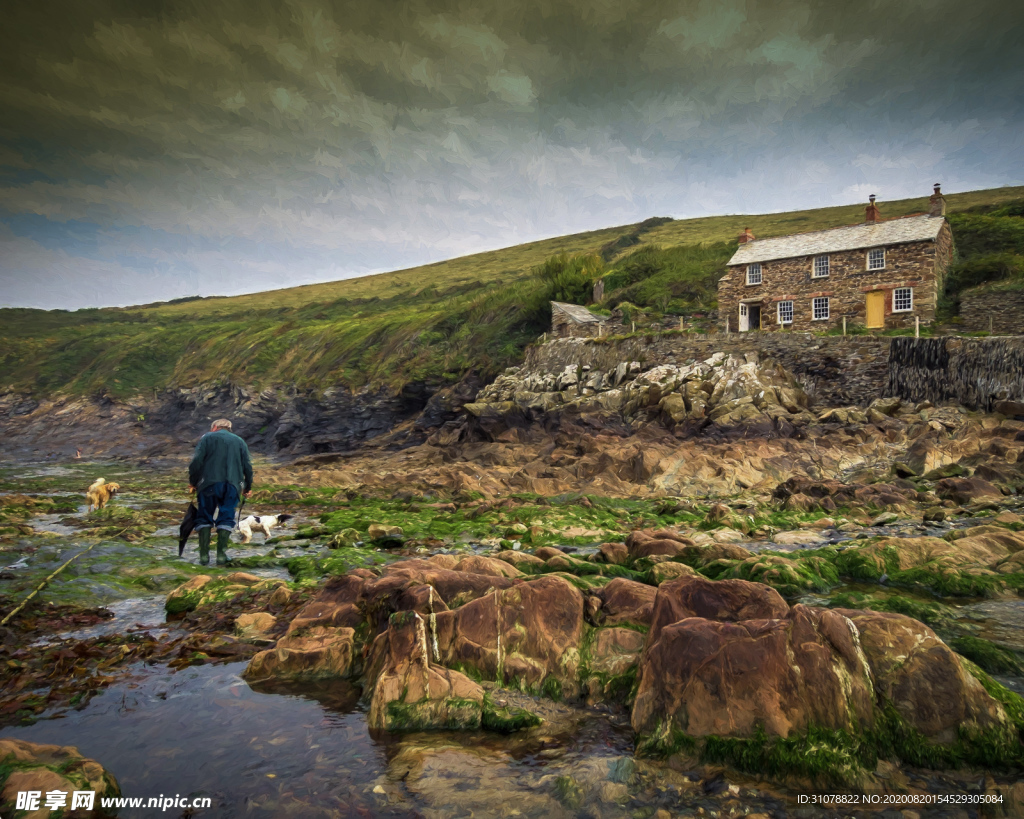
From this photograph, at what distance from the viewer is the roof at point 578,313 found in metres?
40.1

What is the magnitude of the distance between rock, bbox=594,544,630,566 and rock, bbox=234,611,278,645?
215 inches

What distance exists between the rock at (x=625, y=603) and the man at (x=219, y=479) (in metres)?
6.79

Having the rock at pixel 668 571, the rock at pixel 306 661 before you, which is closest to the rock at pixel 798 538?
the rock at pixel 668 571

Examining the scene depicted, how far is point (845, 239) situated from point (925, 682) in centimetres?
3767

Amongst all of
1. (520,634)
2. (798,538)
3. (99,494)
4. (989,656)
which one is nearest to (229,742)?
(520,634)

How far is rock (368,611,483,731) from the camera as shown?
17.3ft

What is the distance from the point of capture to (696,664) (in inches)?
199

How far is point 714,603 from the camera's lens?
20.2 feet

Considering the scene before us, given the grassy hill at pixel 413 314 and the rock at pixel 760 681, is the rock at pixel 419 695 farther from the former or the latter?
the grassy hill at pixel 413 314

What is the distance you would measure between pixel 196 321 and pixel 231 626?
10299 cm

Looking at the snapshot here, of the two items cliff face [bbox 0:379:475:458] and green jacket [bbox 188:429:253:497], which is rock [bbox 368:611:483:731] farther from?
cliff face [bbox 0:379:475:458]

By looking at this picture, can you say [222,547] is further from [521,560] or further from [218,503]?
[521,560]

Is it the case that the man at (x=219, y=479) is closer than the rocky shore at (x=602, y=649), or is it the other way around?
the rocky shore at (x=602, y=649)

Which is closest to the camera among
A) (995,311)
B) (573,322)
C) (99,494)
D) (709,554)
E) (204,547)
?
(709,554)
